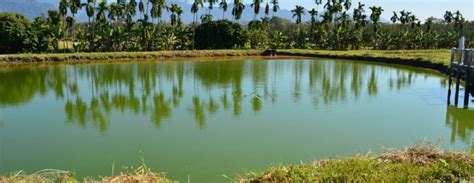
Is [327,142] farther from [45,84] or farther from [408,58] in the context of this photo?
[408,58]

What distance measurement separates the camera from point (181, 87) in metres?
20.0

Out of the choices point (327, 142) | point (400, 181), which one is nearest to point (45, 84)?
point (327, 142)

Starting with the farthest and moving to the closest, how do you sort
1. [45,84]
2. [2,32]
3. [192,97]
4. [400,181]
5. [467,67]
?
[2,32] < [45,84] < [192,97] < [467,67] < [400,181]

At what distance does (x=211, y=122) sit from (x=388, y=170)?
654 cm

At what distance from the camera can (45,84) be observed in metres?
21.2

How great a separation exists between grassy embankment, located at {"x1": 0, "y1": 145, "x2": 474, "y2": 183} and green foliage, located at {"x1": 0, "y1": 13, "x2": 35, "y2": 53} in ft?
106

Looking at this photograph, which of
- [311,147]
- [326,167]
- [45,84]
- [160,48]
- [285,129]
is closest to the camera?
[326,167]

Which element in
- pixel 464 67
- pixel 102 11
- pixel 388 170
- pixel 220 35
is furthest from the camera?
pixel 220 35

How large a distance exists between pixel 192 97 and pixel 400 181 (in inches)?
468

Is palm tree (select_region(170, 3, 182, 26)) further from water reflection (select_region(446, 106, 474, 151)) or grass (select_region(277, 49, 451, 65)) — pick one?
water reflection (select_region(446, 106, 474, 151))

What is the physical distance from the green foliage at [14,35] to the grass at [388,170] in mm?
33586

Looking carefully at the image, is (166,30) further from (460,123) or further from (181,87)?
(460,123)

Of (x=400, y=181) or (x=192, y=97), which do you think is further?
(x=192, y=97)

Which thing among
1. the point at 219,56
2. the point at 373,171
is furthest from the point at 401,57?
the point at 373,171
